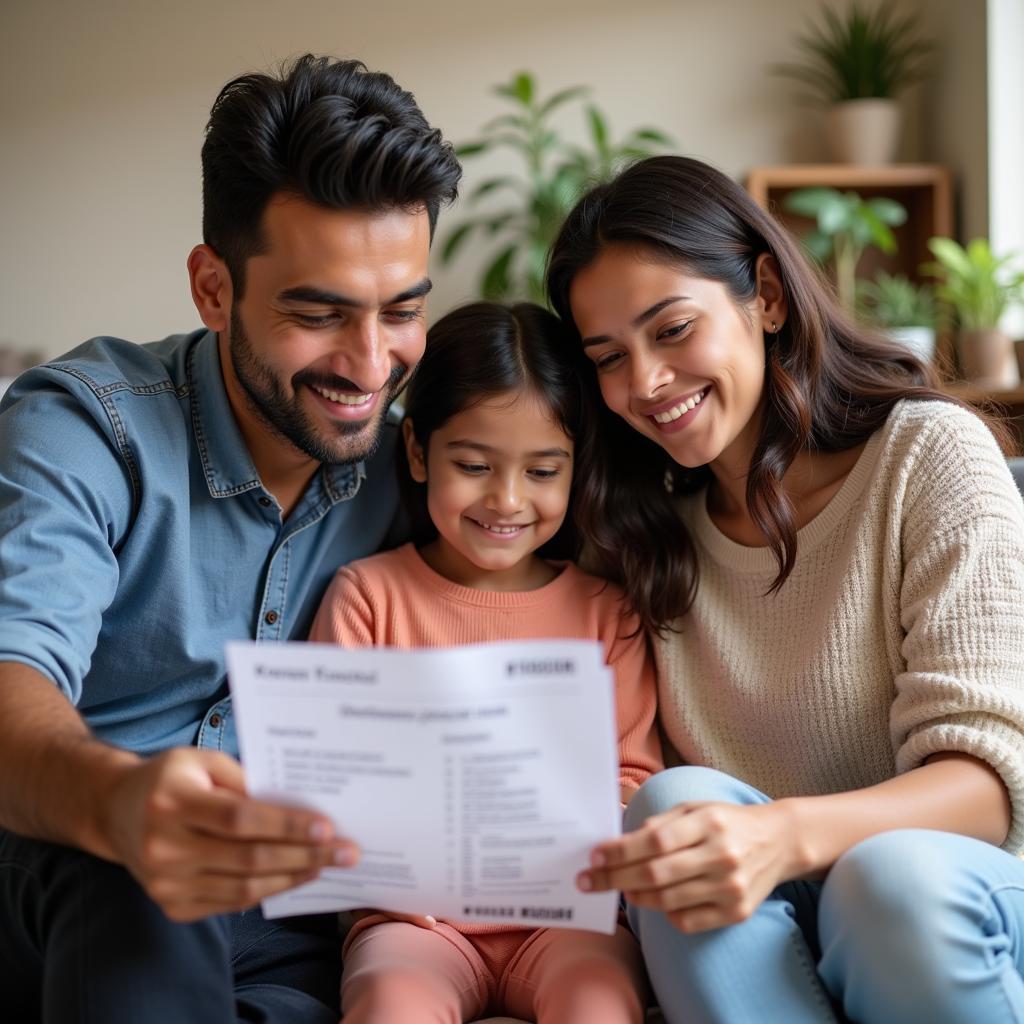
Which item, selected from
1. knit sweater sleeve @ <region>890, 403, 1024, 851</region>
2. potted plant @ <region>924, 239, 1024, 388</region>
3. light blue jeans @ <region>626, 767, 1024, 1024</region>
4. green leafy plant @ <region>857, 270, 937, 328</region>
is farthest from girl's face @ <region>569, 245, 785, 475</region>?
green leafy plant @ <region>857, 270, 937, 328</region>

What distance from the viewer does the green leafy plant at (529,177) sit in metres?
3.93

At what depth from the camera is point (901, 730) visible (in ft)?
4.59

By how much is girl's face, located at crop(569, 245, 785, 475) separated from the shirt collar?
482mm

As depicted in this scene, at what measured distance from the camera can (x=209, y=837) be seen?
1.03 metres

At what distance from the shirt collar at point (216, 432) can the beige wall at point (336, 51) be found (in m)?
2.64

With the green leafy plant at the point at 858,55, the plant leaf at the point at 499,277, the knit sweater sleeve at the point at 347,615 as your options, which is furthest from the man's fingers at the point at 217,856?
the green leafy plant at the point at 858,55

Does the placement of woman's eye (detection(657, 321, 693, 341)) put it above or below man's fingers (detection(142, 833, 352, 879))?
above

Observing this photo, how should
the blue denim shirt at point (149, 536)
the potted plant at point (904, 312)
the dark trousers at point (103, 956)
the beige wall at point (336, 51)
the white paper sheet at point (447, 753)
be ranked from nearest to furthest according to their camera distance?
the white paper sheet at point (447, 753) < the dark trousers at point (103, 956) < the blue denim shirt at point (149, 536) < the potted plant at point (904, 312) < the beige wall at point (336, 51)

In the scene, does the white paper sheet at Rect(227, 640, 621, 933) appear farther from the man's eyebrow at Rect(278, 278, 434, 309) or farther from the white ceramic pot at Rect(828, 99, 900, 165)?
the white ceramic pot at Rect(828, 99, 900, 165)

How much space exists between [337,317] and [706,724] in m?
0.72

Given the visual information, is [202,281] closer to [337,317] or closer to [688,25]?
[337,317]

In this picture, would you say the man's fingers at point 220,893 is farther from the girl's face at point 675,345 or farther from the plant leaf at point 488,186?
the plant leaf at point 488,186

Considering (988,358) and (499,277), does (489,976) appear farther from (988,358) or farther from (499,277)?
(499,277)

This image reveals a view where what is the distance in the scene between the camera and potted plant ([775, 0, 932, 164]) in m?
3.99
